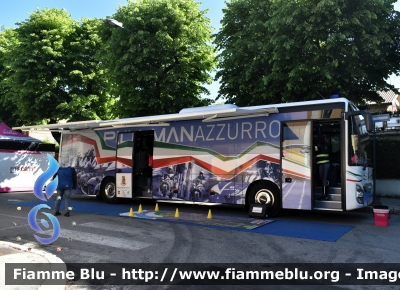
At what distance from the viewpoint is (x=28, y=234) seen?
793cm

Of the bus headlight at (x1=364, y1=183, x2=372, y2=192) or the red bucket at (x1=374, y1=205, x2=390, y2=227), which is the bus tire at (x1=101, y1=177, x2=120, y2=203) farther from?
the red bucket at (x1=374, y1=205, x2=390, y2=227)

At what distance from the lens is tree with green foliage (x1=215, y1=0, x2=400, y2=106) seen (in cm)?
1148

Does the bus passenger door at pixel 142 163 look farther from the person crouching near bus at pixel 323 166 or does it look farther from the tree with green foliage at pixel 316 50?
the person crouching near bus at pixel 323 166

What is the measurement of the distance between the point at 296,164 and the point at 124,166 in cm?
673

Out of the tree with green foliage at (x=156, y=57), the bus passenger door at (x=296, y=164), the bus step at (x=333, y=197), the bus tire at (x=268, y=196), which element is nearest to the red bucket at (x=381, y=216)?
the bus step at (x=333, y=197)

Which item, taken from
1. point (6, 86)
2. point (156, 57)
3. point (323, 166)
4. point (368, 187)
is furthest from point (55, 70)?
point (368, 187)

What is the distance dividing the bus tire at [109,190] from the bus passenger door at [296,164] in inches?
276

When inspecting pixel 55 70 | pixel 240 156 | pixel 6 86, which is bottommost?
pixel 240 156

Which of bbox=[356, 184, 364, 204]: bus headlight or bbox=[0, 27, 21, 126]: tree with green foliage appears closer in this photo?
bbox=[356, 184, 364, 204]: bus headlight

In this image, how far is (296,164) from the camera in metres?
9.27

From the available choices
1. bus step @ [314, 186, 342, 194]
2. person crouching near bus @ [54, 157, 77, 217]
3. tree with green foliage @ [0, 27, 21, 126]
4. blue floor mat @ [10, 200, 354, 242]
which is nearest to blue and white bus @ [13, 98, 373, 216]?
bus step @ [314, 186, 342, 194]

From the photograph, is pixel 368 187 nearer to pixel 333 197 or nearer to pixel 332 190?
pixel 332 190

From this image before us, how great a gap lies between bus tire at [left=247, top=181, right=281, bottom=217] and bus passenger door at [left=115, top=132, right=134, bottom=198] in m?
5.08

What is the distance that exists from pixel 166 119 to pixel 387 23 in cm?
880
